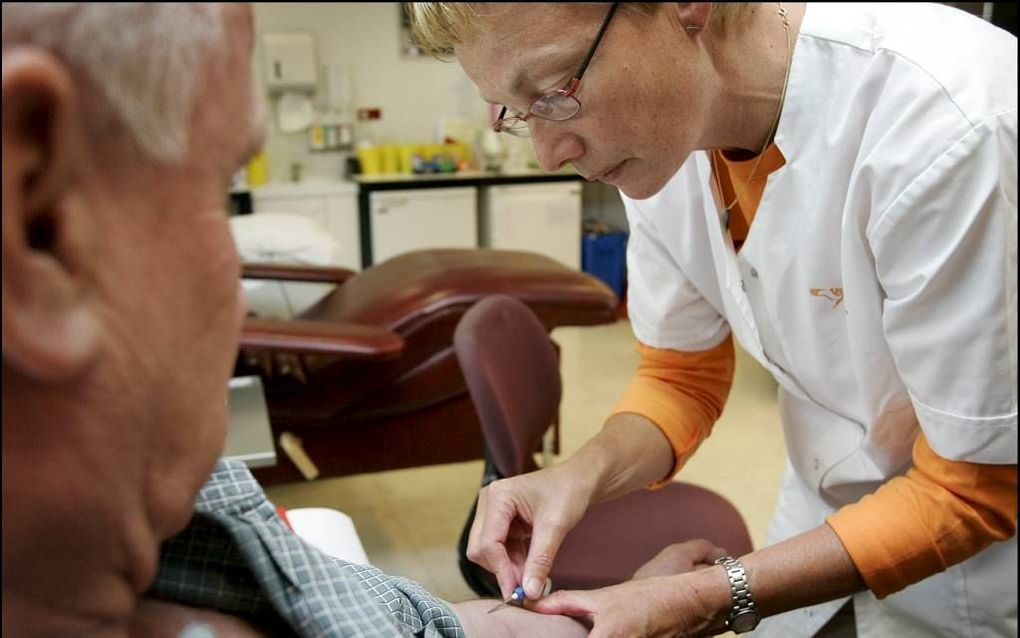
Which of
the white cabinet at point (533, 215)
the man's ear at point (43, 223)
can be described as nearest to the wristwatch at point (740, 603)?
the man's ear at point (43, 223)

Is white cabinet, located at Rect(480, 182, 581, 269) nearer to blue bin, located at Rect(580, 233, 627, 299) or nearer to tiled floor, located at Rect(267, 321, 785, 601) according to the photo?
blue bin, located at Rect(580, 233, 627, 299)

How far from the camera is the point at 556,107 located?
3.21 feet

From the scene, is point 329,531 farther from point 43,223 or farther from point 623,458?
point 43,223

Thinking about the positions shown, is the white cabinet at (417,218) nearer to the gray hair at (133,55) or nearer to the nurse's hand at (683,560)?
the nurse's hand at (683,560)

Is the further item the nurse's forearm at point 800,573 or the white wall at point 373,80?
the white wall at point 373,80

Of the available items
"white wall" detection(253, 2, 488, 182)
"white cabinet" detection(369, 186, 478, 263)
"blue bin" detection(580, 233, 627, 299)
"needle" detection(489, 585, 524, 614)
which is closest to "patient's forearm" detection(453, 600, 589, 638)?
"needle" detection(489, 585, 524, 614)

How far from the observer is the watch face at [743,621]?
102 centimetres

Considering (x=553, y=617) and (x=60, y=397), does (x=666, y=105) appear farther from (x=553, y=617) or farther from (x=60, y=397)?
(x=60, y=397)

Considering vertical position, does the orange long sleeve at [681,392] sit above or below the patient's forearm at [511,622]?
above

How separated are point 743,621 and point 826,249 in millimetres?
422

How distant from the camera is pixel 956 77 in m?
0.95

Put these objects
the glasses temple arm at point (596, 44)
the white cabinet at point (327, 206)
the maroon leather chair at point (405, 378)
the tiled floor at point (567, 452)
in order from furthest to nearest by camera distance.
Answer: the white cabinet at point (327, 206) → the maroon leather chair at point (405, 378) → the tiled floor at point (567, 452) → the glasses temple arm at point (596, 44)

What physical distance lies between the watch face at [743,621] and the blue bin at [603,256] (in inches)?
142

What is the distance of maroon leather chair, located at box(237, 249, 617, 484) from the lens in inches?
88.6
